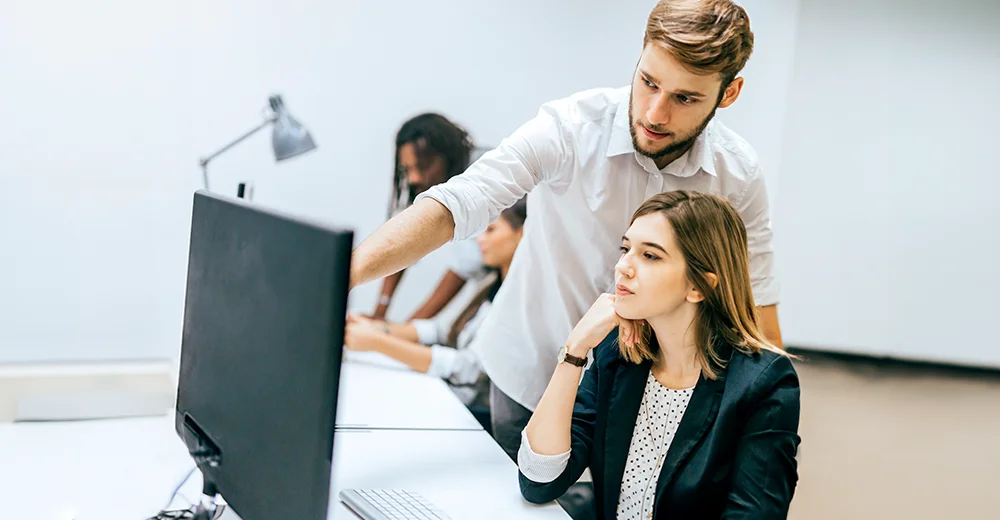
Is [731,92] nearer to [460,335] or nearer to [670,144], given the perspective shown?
[670,144]

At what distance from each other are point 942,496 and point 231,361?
3195mm

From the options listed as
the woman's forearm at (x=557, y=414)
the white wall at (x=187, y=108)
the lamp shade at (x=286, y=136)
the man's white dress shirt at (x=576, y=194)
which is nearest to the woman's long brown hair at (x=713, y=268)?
the woman's forearm at (x=557, y=414)

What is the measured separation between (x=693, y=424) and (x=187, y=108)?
218 centimetres

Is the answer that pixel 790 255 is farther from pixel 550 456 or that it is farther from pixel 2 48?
pixel 2 48

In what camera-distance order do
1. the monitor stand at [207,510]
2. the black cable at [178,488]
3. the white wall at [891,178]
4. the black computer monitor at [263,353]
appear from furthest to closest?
the white wall at [891,178]
the black cable at [178,488]
the monitor stand at [207,510]
the black computer monitor at [263,353]

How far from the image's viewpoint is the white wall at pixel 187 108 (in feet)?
9.30

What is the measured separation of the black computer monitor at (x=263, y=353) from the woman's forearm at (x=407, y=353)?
48.2 inches

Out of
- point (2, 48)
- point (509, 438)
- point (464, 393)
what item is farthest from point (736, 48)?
point (2, 48)

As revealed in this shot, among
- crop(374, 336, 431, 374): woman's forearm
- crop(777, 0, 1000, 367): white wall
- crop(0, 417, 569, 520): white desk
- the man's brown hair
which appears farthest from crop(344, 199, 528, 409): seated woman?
crop(777, 0, 1000, 367): white wall

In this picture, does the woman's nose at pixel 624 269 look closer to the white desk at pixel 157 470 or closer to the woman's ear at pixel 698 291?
the woman's ear at pixel 698 291

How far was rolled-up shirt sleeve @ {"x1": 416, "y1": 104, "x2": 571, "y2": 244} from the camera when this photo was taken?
1.66 m

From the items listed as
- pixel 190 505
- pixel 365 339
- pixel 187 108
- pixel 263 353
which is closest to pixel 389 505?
pixel 190 505

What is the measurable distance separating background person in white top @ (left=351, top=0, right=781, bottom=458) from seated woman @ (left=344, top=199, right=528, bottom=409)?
1.07 ft

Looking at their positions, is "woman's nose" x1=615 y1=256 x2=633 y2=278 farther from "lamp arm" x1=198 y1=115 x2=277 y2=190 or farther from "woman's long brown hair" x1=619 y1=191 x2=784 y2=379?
"lamp arm" x1=198 y1=115 x2=277 y2=190
